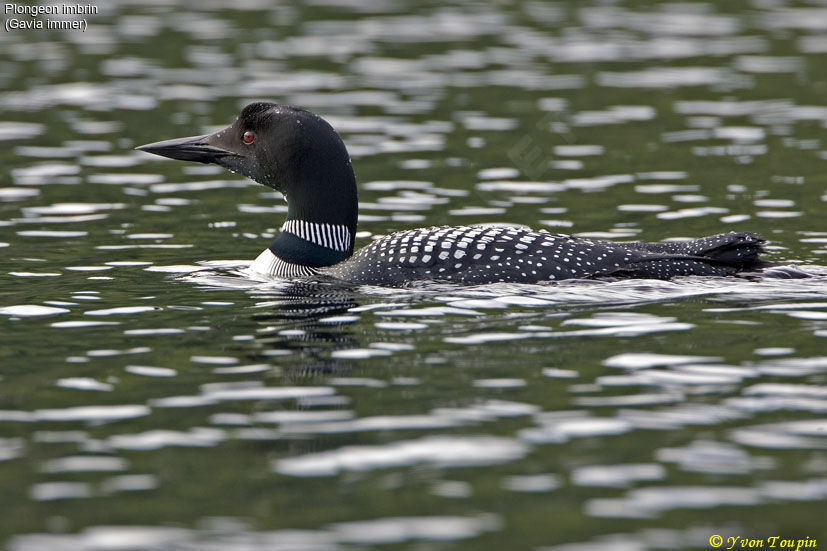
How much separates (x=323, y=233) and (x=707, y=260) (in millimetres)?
2033

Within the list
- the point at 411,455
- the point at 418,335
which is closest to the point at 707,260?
the point at 418,335

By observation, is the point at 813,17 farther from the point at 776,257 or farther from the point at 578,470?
the point at 578,470

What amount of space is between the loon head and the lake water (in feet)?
1.91

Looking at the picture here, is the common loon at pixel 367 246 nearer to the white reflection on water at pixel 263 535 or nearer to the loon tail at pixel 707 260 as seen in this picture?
the loon tail at pixel 707 260

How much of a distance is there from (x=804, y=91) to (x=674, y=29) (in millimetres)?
3670

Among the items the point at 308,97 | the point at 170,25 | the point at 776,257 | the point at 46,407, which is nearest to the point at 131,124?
the point at 308,97

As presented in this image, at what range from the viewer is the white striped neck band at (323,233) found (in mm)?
7363

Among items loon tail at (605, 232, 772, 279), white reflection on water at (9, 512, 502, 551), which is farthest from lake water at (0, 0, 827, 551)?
loon tail at (605, 232, 772, 279)

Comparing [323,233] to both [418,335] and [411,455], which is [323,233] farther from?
[411,455]

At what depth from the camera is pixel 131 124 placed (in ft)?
38.0

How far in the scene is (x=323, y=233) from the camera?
24.2ft

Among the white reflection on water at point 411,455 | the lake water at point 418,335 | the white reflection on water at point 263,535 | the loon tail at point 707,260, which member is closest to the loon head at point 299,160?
the lake water at point 418,335

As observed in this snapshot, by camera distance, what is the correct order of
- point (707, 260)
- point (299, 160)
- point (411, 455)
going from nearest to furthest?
point (411, 455)
point (707, 260)
point (299, 160)

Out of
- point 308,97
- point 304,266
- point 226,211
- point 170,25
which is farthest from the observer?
point 170,25
